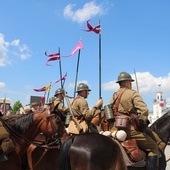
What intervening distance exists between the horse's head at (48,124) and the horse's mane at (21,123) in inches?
9.0

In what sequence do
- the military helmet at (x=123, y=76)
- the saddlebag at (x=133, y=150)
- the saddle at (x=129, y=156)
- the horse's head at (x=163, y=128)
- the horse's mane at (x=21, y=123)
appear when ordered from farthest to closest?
the horse's head at (x=163, y=128)
the horse's mane at (x=21, y=123)
the military helmet at (x=123, y=76)
the saddlebag at (x=133, y=150)
the saddle at (x=129, y=156)

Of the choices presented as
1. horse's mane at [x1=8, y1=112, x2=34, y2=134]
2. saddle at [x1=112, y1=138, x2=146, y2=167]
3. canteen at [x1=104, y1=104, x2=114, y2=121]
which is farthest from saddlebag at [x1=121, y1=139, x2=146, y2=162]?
horse's mane at [x1=8, y1=112, x2=34, y2=134]

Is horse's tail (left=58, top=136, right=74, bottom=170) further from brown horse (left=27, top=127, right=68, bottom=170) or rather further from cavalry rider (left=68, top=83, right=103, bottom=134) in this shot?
cavalry rider (left=68, top=83, right=103, bottom=134)

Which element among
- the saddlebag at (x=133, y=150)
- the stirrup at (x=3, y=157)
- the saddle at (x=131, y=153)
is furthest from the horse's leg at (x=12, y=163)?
the saddlebag at (x=133, y=150)

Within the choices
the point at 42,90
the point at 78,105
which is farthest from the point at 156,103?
the point at 78,105

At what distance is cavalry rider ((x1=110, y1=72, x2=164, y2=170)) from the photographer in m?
7.12

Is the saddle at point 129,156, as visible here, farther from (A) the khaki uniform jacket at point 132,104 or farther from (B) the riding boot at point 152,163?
(A) the khaki uniform jacket at point 132,104

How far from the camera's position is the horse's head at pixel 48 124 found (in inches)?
319

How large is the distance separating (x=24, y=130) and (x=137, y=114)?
276 centimetres

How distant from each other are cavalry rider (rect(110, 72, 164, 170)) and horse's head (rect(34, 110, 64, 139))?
5.33 feet

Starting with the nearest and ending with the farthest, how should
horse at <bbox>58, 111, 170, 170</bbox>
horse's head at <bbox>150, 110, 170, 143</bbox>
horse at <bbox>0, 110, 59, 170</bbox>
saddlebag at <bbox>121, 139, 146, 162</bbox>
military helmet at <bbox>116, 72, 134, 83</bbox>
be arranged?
horse at <bbox>58, 111, 170, 170</bbox> < saddlebag at <bbox>121, 139, 146, 162</bbox> < horse at <bbox>0, 110, 59, 170</bbox> < military helmet at <bbox>116, 72, 134, 83</bbox> < horse's head at <bbox>150, 110, 170, 143</bbox>

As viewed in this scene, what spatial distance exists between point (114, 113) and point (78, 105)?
2.05 m

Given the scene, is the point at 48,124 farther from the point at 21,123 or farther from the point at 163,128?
the point at 163,128

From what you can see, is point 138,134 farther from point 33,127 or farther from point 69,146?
point 33,127
